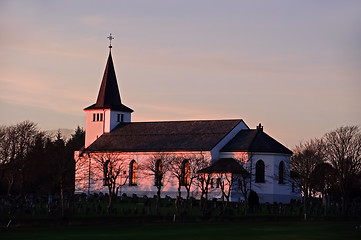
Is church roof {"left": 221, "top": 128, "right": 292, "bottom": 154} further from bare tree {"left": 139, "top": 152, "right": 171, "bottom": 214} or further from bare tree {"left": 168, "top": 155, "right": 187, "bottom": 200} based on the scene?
bare tree {"left": 139, "top": 152, "right": 171, "bottom": 214}

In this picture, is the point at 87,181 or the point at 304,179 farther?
the point at 87,181

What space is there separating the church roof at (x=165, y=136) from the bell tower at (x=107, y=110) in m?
1.38

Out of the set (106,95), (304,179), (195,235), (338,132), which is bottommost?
(195,235)

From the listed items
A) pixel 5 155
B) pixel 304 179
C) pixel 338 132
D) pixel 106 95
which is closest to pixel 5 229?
pixel 304 179

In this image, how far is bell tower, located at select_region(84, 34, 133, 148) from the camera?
105750 millimetres

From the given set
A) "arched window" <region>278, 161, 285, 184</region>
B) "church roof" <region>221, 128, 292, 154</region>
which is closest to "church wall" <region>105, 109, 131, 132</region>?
"church roof" <region>221, 128, 292, 154</region>

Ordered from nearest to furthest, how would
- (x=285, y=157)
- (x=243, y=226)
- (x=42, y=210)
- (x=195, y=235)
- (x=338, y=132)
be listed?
(x=195, y=235)
(x=243, y=226)
(x=42, y=210)
(x=338, y=132)
(x=285, y=157)

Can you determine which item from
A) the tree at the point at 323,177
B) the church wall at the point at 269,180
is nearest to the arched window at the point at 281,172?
the church wall at the point at 269,180

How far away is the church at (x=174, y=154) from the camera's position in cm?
8975

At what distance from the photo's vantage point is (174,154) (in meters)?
94.9

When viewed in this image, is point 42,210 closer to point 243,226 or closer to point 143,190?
point 243,226

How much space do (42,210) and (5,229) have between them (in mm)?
15835

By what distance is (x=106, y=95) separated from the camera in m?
106

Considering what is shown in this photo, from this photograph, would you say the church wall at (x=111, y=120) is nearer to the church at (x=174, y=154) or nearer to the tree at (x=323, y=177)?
the church at (x=174, y=154)
